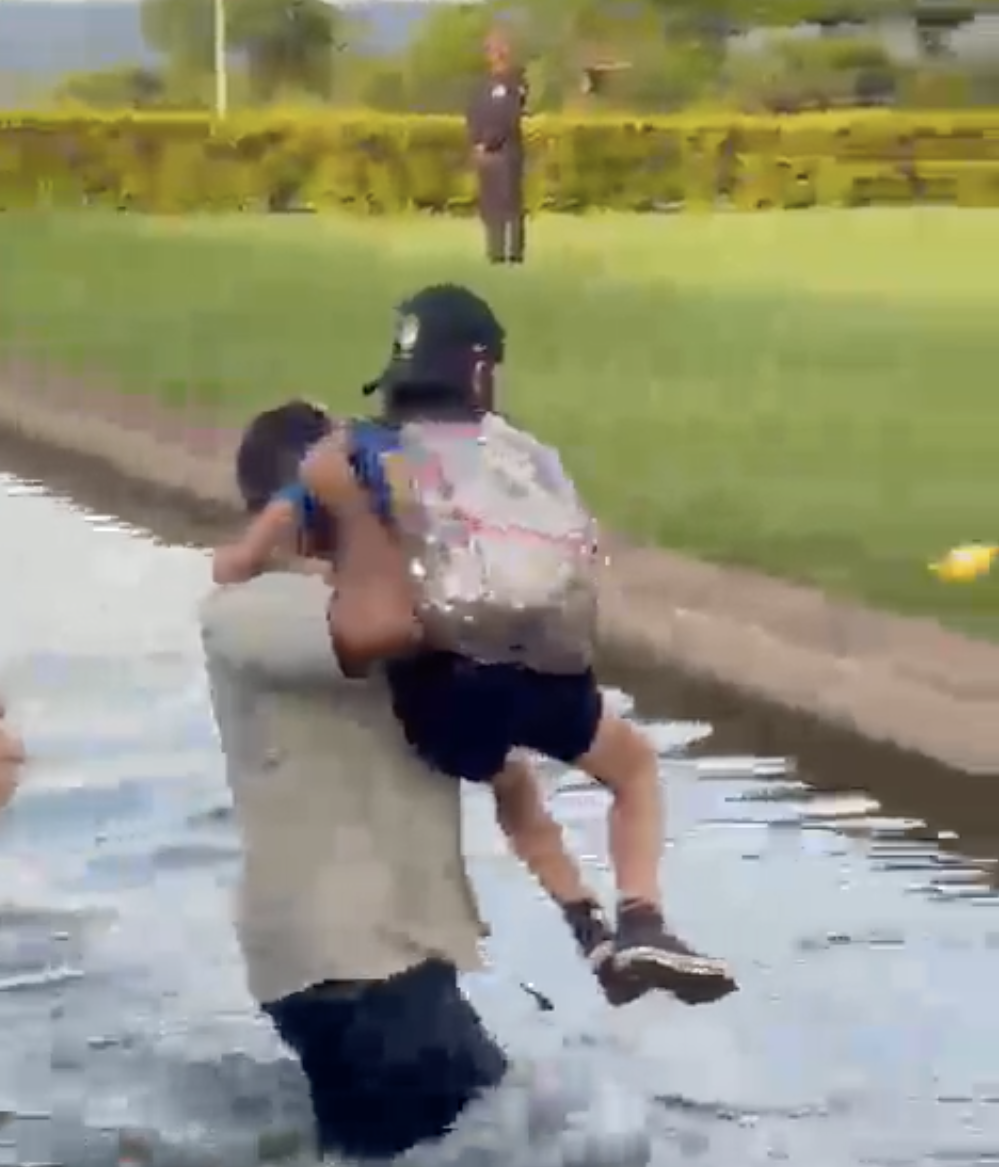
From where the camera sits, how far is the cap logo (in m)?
4.63

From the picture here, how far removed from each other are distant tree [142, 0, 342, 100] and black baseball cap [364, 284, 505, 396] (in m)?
2.94

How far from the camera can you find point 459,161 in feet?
32.8

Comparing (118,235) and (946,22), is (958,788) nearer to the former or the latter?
(118,235)

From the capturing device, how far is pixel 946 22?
16750mm

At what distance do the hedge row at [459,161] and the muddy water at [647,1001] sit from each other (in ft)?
6.66

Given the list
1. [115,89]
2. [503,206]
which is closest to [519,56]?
[115,89]

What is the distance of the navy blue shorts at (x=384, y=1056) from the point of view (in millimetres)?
4652

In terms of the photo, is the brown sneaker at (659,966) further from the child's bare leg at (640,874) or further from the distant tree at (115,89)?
the distant tree at (115,89)

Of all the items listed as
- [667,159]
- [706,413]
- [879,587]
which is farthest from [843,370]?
[879,587]

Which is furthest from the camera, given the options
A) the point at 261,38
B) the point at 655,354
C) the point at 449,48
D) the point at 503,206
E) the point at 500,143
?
the point at 655,354

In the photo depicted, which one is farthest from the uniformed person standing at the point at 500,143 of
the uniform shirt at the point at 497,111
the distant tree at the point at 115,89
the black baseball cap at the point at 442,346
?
the black baseball cap at the point at 442,346

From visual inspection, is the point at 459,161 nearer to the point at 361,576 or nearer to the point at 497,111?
the point at 497,111

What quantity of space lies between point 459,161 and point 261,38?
0.59 m

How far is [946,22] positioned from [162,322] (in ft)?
16.3
